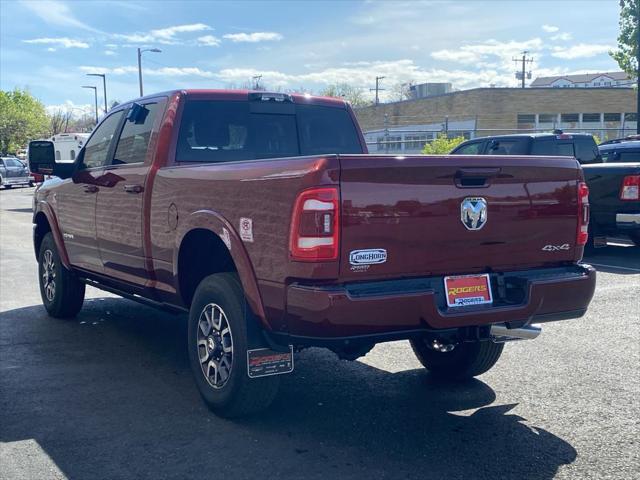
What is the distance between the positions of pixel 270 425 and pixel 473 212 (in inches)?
67.9

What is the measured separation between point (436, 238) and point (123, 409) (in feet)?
7.48

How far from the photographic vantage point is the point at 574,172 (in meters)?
4.54

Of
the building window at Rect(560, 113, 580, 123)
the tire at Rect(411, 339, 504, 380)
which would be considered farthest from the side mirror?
the building window at Rect(560, 113, 580, 123)

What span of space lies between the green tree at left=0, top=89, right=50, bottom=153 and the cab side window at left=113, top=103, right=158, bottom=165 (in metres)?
82.4

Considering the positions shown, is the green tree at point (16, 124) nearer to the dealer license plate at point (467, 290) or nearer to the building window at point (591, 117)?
the building window at point (591, 117)

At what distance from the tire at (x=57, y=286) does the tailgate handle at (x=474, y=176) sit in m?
4.43

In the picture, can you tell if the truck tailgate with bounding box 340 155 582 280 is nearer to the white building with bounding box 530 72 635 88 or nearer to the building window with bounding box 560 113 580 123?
the building window with bounding box 560 113 580 123

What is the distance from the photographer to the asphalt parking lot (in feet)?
13.0

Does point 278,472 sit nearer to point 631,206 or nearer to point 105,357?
point 105,357

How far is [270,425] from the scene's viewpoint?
4.55 metres

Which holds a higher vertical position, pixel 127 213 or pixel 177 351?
pixel 127 213

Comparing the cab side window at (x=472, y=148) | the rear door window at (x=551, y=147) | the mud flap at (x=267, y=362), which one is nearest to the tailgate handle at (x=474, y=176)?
the mud flap at (x=267, y=362)

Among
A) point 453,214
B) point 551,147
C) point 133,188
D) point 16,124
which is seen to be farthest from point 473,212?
point 16,124

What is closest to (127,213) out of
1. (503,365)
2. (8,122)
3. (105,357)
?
(105,357)
